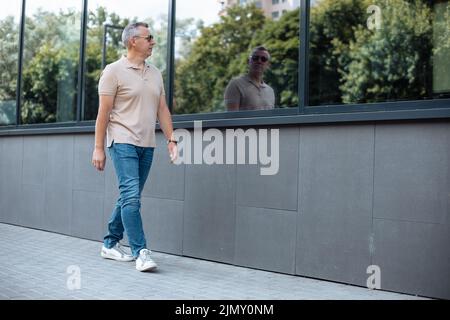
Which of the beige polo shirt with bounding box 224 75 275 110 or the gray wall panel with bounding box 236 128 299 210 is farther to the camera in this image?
the beige polo shirt with bounding box 224 75 275 110

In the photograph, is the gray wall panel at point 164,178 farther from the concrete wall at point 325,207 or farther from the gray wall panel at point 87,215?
the gray wall panel at point 87,215

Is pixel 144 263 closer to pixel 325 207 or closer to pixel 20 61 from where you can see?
pixel 325 207

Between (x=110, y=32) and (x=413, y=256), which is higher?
(x=110, y=32)

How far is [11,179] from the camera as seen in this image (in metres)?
8.28

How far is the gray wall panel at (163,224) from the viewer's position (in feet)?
19.2

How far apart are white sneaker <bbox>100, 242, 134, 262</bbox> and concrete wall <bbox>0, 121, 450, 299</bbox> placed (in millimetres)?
575

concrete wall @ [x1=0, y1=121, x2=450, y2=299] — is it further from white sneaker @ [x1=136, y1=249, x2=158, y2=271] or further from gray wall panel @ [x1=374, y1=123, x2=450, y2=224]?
white sneaker @ [x1=136, y1=249, x2=158, y2=271]

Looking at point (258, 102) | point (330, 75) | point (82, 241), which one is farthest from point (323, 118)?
point (330, 75)

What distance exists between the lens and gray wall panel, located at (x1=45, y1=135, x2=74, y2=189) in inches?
287

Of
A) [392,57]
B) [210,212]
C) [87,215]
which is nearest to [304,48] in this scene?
[210,212]

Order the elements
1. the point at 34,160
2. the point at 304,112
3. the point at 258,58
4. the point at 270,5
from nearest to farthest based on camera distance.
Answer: the point at 304,112, the point at 258,58, the point at 34,160, the point at 270,5

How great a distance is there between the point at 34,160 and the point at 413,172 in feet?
16.7

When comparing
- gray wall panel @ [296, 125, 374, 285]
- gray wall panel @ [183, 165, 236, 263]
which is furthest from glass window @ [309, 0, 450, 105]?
gray wall panel @ [296, 125, 374, 285]

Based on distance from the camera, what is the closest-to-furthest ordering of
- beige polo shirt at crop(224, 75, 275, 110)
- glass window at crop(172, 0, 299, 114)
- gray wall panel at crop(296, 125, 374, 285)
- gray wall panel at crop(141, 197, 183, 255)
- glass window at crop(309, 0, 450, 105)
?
1. gray wall panel at crop(296, 125, 374, 285)
2. gray wall panel at crop(141, 197, 183, 255)
3. beige polo shirt at crop(224, 75, 275, 110)
4. glass window at crop(172, 0, 299, 114)
5. glass window at crop(309, 0, 450, 105)
